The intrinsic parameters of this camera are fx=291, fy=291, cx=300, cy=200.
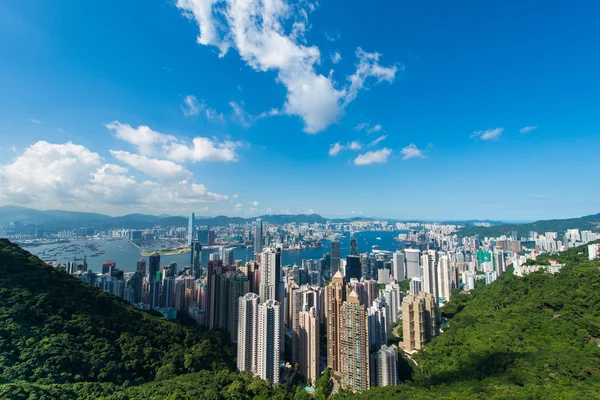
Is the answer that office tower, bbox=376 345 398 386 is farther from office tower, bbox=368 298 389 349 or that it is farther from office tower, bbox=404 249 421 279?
office tower, bbox=404 249 421 279

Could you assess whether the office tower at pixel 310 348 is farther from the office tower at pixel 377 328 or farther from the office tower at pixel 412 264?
the office tower at pixel 412 264

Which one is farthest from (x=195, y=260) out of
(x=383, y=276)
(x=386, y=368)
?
(x=386, y=368)

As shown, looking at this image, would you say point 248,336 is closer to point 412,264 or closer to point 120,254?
point 412,264

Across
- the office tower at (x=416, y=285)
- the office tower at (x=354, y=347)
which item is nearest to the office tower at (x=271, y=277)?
the office tower at (x=354, y=347)

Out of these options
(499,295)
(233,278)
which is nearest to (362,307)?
(233,278)

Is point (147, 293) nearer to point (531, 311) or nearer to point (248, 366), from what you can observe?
point (248, 366)

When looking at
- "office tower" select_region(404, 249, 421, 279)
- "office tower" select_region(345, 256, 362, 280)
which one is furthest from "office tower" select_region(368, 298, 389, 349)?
"office tower" select_region(404, 249, 421, 279)
